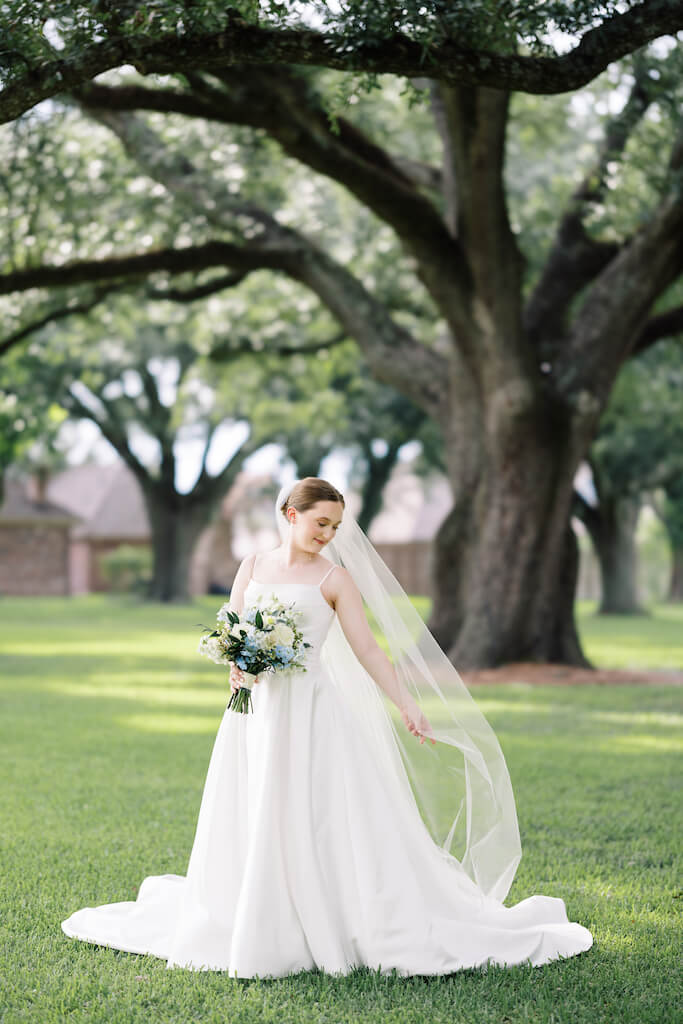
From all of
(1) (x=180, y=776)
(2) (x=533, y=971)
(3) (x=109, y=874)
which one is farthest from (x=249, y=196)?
(2) (x=533, y=971)

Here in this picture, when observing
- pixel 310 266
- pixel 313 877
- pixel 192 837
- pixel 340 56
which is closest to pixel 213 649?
pixel 313 877

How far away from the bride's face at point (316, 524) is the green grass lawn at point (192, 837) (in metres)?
1.74

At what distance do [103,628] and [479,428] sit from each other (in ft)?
→ 46.3

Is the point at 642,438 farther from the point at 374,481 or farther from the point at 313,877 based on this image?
the point at 313,877

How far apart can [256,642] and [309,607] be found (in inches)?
12.6

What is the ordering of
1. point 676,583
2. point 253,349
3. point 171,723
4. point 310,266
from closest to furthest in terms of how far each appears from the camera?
point 171,723 < point 310,266 < point 253,349 < point 676,583

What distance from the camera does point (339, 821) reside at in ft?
14.4

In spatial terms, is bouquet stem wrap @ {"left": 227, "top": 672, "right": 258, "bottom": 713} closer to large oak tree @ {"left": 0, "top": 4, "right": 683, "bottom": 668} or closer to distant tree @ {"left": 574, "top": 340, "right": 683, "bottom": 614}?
large oak tree @ {"left": 0, "top": 4, "right": 683, "bottom": 668}

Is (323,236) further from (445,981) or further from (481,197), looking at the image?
(445,981)

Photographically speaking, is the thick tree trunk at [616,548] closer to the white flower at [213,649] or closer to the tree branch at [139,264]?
the tree branch at [139,264]

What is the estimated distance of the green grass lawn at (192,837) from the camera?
156 inches

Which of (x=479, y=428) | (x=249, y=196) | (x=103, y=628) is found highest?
(x=249, y=196)

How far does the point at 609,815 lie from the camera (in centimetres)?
705

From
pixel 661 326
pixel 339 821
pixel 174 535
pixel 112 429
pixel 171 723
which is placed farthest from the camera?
pixel 174 535
